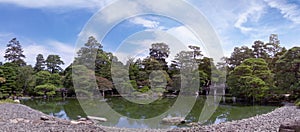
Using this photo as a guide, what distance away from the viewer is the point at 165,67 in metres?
12.4

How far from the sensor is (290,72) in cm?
Result: 970

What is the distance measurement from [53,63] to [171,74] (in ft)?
36.5

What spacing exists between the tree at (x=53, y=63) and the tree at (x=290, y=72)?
1584cm

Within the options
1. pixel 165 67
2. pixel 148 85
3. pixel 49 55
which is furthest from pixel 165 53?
pixel 49 55

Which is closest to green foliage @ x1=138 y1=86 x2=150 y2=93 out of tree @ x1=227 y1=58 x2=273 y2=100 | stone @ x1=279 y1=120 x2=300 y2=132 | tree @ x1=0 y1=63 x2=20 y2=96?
tree @ x1=227 y1=58 x2=273 y2=100

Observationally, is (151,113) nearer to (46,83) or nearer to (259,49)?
(259,49)

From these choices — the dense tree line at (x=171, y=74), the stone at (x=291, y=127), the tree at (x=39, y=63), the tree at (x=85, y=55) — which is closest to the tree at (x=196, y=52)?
the dense tree line at (x=171, y=74)

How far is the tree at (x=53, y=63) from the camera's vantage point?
19.8 metres

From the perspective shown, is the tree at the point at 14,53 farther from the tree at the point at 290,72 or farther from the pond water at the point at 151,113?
the tree at the point at 290,72

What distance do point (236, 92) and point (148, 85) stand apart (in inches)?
167

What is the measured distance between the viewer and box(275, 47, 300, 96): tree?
374 inches

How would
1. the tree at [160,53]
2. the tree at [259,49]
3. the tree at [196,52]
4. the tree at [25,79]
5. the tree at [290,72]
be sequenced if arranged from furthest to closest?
1. the tree at [25,79]
2. the tree at [259,49]
3. the tree at [196,52]
4. the tree at [160,53]
5. the tree at [290,72]

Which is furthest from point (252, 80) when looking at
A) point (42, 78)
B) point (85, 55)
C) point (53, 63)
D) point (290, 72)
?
point (53, 63)

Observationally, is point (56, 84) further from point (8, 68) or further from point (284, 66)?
point (284, 66)
